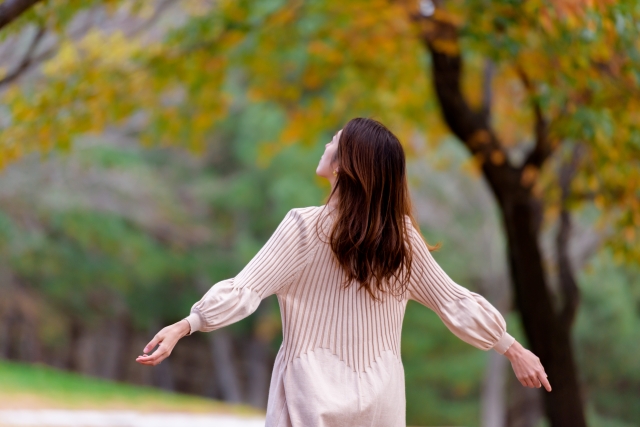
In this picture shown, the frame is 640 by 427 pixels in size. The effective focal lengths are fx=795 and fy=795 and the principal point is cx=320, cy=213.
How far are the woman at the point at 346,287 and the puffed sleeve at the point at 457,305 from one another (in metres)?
0.01

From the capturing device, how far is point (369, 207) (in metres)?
2.53

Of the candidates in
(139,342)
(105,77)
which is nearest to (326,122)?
(105,77)

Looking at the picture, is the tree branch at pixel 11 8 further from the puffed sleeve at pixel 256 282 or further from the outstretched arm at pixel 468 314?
the outstretched arm at pixel 468 314

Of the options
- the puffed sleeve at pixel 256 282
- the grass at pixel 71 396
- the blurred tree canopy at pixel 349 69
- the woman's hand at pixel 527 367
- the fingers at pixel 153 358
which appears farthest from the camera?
the grass at pixel 71 396

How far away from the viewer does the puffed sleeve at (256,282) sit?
233 centimetres

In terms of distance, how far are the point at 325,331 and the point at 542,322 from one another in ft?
15.2

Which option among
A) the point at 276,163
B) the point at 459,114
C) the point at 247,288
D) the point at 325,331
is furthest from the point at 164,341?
the point at 276,163

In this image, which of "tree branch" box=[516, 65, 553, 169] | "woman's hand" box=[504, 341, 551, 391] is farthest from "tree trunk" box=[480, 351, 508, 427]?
"woman's hand" box=[504, 341, 551, 391]

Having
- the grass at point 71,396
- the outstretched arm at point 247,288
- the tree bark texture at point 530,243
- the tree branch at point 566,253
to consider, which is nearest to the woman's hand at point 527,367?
the outstretched arm at point 247,288

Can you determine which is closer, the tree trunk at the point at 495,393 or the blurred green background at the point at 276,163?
the blurred green background at the point at 276,163

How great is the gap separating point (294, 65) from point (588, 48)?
4.86m

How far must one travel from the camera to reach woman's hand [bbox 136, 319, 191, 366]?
7.26 feet

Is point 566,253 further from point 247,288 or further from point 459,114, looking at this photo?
point 247,288

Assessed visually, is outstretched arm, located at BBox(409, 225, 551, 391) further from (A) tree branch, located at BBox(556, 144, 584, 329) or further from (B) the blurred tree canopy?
(A) tree branch, located at BBox(556, 144, 584, 329)
